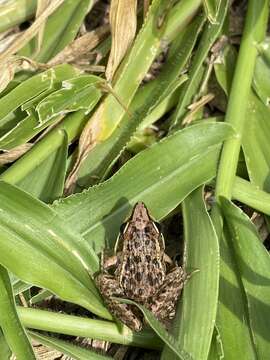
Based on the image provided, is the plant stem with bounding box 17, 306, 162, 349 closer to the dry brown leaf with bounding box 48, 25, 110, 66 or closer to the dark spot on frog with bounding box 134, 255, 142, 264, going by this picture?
the dark spot on frog with bounding box 134, 255, 142, 264

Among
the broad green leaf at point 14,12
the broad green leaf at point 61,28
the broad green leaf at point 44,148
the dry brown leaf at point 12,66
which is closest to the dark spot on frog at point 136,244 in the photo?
the broad green leaf at point 44,148

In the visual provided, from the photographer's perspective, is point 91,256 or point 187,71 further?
point 187,71

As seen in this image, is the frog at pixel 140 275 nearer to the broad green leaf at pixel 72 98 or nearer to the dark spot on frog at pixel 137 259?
the dark spot on frog at pixel 137 259

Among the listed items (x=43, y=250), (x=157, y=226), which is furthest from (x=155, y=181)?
(x=43, y=250)

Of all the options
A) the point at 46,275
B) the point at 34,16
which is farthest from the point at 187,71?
the point at 46,275

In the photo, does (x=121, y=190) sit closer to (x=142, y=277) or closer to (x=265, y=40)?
(x=142, y=277)

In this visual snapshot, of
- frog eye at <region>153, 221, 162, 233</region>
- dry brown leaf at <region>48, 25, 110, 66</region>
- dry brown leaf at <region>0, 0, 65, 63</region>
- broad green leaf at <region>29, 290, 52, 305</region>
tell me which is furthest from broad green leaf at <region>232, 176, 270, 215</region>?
dry brown leaf at <region>0, 0, 65, 63</region>
